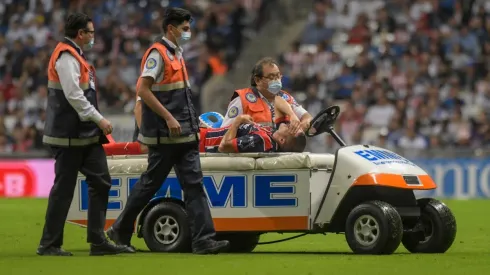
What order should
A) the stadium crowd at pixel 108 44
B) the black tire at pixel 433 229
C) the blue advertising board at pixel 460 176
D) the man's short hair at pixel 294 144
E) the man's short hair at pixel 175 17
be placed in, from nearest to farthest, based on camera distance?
the man's short hair at pixel 175 17 < the black tire at pixel 433 229 < the man's short hair at pixel 294 144 < the blue advertising board at pixel 460 176 < the stadium crowd at pixel 108 44

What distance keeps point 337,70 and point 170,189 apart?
15.0m

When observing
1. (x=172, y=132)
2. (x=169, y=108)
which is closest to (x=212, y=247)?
(x=172, y=132)

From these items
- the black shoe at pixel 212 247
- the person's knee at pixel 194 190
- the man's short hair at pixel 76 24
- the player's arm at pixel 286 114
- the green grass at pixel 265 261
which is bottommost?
the green grass at pixel 265 261

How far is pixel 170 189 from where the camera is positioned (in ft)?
38.0

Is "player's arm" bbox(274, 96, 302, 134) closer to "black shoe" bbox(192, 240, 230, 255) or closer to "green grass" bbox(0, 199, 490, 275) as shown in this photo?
"green grass" bbox(0, 199, 490, 275)

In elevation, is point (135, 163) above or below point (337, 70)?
below

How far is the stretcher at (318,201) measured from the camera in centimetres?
1070

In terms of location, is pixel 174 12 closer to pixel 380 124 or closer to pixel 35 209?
pixel 35 209

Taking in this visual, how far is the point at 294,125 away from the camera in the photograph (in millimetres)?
11375

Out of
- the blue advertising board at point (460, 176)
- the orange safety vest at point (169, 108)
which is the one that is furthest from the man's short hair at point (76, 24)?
the blue advertising board at point (460, 176)

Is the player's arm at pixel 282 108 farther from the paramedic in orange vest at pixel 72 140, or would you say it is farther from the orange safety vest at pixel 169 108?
the paramedic in orange vest at pixel 72 140

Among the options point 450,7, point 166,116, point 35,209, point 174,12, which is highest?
point 450,7

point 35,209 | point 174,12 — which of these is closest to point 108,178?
point 174,12

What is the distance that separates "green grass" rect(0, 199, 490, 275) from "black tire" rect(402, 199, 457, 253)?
107mm
